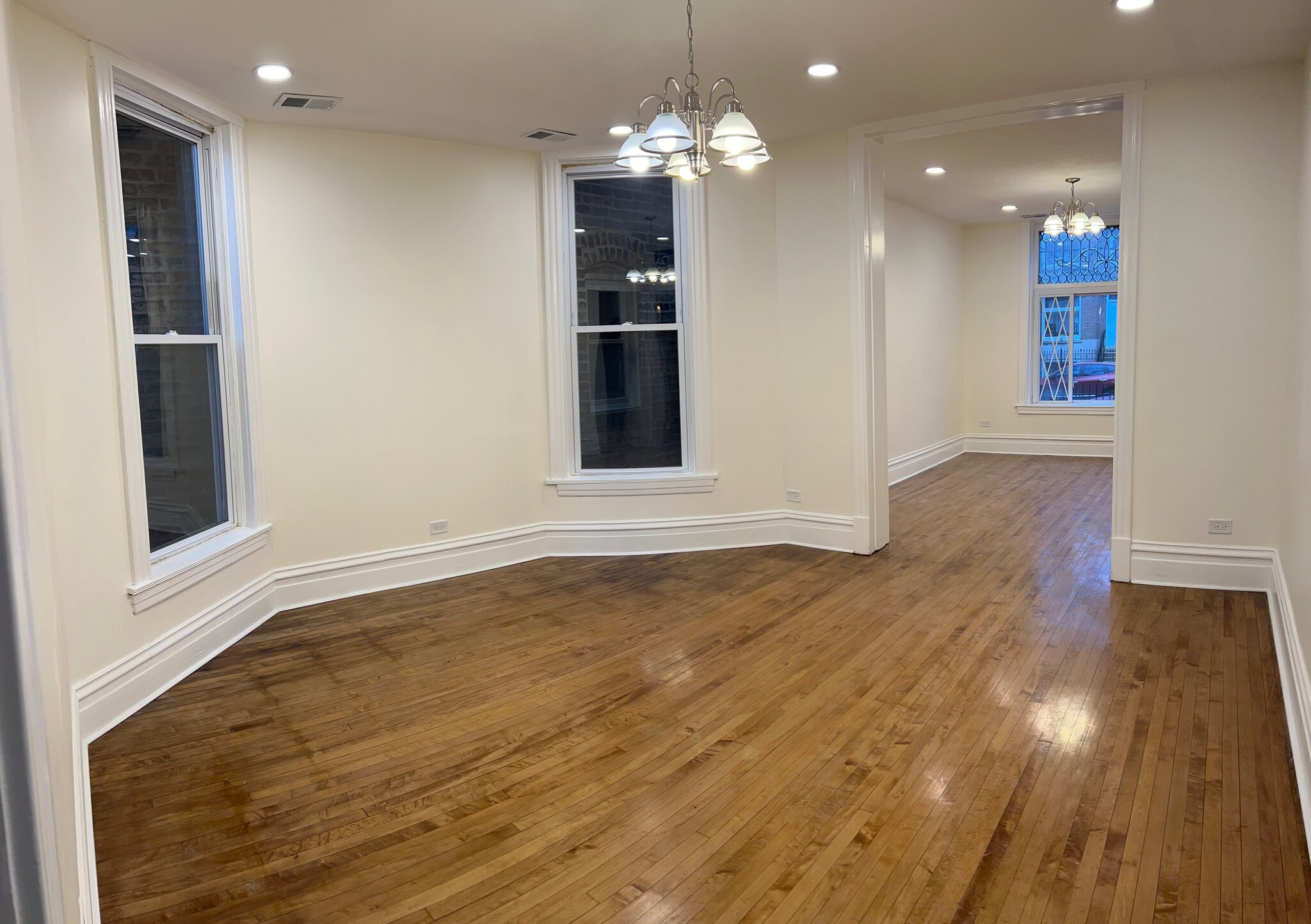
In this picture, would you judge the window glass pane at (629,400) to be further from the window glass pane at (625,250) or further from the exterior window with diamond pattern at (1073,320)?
the exterior window with diamond pattern at (1073,320)

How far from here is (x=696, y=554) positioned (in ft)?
19.9

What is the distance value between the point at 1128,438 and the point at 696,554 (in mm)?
2678

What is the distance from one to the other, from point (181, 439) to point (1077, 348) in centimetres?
979

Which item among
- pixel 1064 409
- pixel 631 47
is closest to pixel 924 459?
pixel 1064 409

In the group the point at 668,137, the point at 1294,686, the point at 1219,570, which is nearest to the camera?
the point at 668,137

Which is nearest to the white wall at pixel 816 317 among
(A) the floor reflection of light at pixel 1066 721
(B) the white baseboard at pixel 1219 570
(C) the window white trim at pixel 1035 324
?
(B) the white baseboard at pixel 1219 570

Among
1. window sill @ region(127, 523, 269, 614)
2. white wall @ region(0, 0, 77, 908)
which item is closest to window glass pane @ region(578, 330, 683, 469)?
window sill @ region(127, 523, 269, 614)

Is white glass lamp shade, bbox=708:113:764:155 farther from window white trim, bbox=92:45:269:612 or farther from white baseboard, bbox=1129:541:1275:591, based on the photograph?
white baseboard, bbox=1129:541:1275:591

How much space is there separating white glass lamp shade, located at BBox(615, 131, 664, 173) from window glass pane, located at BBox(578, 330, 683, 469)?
10.4ft

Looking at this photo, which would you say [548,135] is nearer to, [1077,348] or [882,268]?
[882,268]

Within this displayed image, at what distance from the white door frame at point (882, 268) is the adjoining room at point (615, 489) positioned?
0.03 m

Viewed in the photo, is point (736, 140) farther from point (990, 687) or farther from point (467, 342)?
point (467, 342)

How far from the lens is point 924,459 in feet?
32.4

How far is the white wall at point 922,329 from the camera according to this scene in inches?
355
